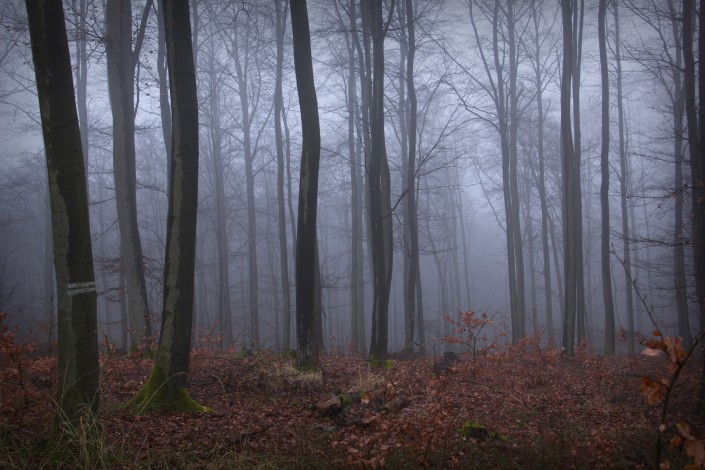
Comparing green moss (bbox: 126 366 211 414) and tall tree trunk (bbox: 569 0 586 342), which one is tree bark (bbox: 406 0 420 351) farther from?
green moss (bbox: 126 366 211 414)

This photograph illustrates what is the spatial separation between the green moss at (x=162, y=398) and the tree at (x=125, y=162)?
4.67 metres

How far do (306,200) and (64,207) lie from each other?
4403mm

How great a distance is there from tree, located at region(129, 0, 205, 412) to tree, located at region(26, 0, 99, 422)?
1476mm


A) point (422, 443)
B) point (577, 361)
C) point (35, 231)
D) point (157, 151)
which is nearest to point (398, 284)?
point (157, 151)

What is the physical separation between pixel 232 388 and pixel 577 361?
28.7ft

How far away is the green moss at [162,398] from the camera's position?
17.4 ft

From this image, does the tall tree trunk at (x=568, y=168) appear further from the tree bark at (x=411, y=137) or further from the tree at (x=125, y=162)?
the tree at (x=125, y=162)

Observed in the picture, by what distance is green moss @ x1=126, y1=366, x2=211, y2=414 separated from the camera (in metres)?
5.32

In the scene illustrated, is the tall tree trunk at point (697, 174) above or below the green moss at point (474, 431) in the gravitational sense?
above

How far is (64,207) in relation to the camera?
402 cm

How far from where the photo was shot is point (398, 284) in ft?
154

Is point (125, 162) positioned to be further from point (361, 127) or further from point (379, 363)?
point (361, 127)

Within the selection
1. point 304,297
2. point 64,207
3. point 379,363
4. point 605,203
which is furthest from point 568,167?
point 64,207

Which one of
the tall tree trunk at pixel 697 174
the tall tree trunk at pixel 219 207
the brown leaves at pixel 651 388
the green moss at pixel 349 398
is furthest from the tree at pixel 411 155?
the brown leaves at pixel 651 388
